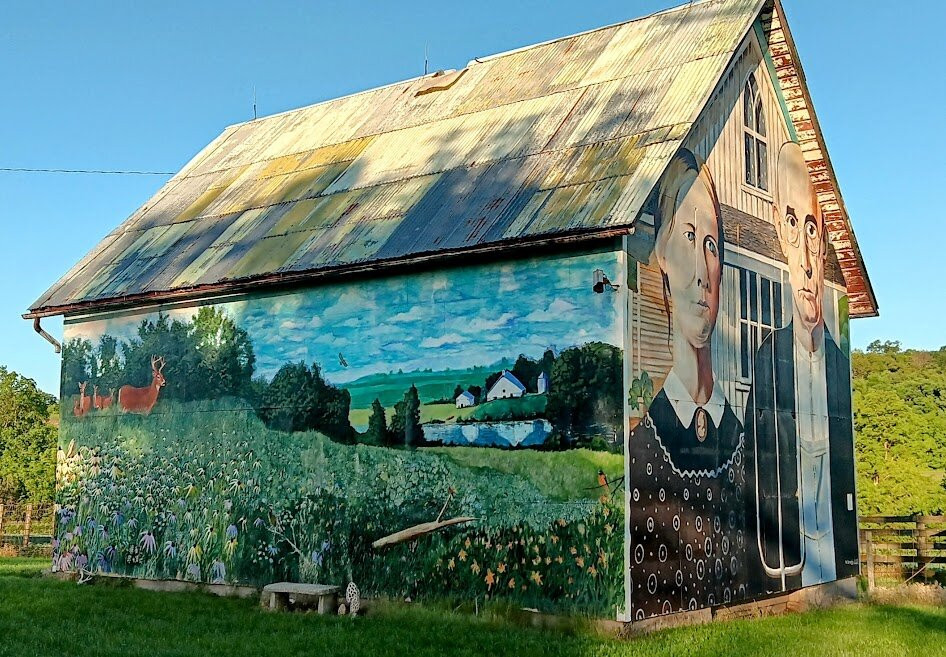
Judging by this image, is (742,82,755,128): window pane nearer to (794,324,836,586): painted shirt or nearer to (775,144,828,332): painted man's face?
(775,144,828,332): painted man's face

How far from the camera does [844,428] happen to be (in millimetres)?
19562

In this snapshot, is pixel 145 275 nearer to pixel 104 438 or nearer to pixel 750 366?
pixel 104 438

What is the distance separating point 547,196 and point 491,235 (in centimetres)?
96

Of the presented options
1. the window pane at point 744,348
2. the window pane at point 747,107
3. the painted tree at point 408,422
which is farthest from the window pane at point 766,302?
the painted tree at point 408,422

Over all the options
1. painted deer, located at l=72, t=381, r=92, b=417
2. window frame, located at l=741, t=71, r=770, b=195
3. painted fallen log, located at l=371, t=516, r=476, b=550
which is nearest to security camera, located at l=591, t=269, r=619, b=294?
painted fallen log, located at l=371, t=516, r=476, b=550

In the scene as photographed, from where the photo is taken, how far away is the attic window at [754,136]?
56.6 ft

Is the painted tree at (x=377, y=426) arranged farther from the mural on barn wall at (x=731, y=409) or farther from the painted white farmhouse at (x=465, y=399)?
the mural on barn wall at (x=731, y=409)

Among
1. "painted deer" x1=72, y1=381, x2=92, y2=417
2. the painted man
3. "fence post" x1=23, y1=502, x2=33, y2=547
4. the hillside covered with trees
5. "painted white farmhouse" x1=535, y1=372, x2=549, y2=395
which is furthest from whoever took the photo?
the hillside covered with trees

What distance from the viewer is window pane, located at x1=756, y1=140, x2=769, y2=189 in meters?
17.5

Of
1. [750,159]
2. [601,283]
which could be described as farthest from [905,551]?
[601,283]

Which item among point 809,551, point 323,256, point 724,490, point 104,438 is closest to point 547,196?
point 323,256

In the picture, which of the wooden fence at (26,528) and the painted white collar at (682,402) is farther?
the wooden fence at (26,528)

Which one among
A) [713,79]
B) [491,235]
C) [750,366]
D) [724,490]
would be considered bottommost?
[724,490]

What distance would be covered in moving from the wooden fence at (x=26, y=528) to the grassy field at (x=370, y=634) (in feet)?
33.8
